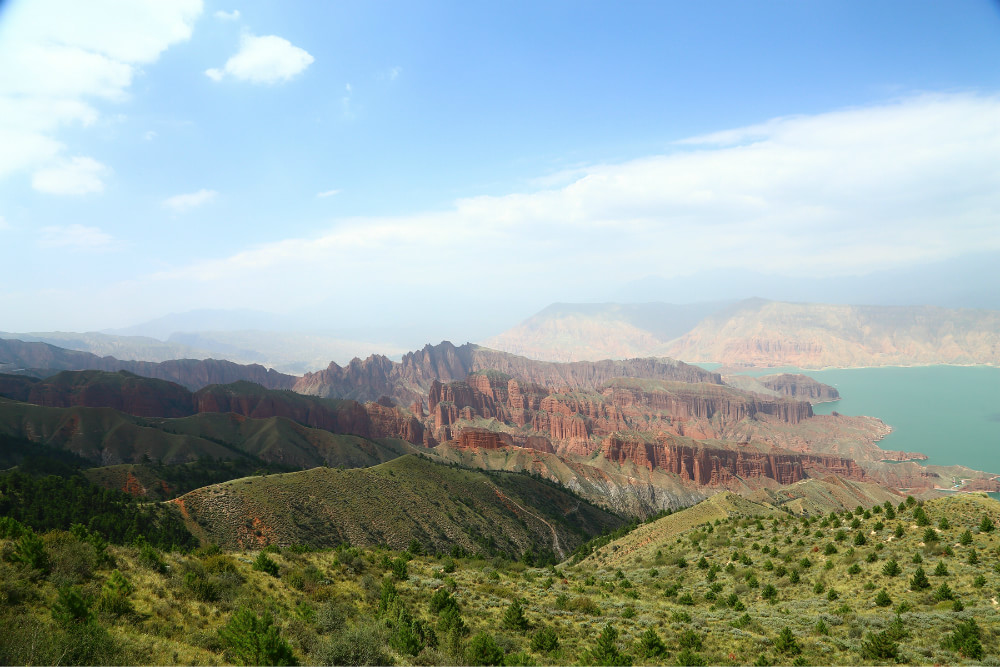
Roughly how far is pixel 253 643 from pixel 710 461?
437 ft

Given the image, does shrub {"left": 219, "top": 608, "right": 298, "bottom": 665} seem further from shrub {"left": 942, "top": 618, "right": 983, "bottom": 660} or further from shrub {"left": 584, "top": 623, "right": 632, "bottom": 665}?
shrub {"left": 942, "top": 618, "right": 983, "bottom": 660}

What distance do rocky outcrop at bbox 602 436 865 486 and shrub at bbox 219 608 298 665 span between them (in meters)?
127

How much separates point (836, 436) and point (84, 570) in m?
234

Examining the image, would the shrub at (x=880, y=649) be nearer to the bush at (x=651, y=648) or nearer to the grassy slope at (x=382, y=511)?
the bush at (x=651, y=648)

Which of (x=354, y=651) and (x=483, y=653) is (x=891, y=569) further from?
(x=354, y=651)

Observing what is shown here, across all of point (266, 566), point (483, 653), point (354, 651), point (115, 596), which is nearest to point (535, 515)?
point (266, 566)

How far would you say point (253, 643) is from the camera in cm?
1277

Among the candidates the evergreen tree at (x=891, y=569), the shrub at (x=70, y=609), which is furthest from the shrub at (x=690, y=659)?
the shrub at (x=70, y=609)

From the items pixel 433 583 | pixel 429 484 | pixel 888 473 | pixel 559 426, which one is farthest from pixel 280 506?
pixel 888 473

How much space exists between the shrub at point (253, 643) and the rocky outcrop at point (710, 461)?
127 metres

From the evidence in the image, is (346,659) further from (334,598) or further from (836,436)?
(836,436)

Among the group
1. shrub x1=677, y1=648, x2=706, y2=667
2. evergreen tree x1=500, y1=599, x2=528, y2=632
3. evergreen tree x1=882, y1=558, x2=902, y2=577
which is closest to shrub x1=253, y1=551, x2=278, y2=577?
evergreen tree x1=500, y1=599, x2=528, y2=632

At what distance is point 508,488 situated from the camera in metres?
88.8

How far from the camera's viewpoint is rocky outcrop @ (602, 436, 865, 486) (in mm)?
127512
